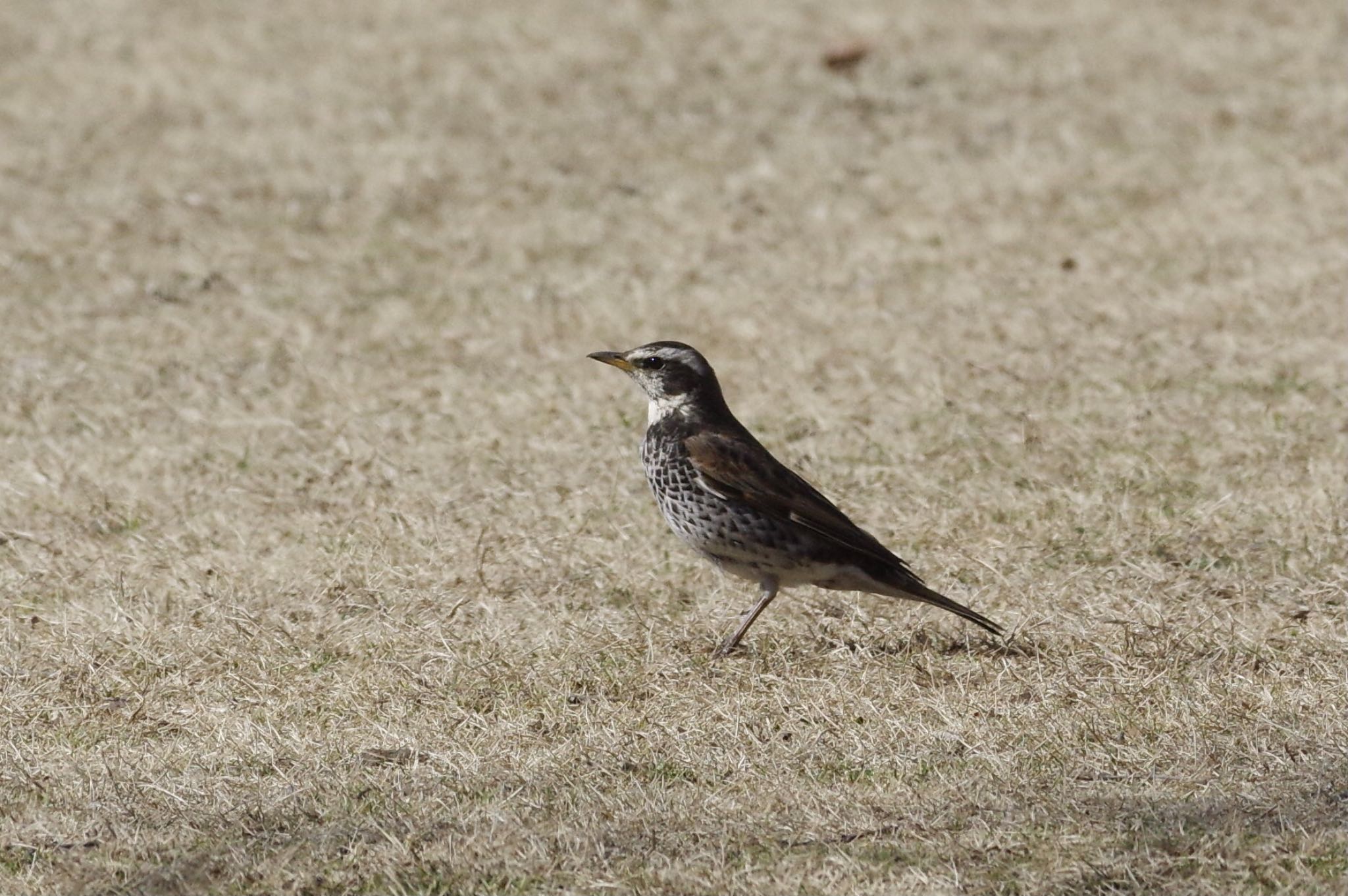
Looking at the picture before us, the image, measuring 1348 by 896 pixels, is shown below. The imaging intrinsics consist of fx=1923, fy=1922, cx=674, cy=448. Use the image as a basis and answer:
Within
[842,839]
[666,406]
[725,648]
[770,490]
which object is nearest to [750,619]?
[725,648]

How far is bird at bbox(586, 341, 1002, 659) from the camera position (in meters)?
7.22

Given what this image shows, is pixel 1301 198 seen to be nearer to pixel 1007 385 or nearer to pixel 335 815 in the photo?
pixel 1007 385

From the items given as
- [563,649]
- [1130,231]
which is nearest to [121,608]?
[563,649]

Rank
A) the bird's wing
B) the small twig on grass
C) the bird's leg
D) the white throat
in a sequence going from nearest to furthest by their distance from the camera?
the small twig on grass < the bird's wing < the bird's leg < the white throat

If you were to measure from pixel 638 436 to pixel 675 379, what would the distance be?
226 cm

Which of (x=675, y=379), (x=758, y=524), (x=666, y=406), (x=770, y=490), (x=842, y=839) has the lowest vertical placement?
(x=842, y=839)

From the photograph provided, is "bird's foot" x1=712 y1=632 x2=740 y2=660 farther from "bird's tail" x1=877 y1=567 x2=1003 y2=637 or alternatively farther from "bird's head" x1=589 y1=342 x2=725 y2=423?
"bird's head" x1=589 y1=342 x2=725 y2=423

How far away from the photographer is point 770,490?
734 cm

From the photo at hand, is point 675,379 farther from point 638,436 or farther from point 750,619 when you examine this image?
point 638,436

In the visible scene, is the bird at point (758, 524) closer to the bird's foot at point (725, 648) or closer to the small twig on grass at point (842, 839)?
the bird's foot at point (725, 648)

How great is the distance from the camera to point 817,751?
6398mm

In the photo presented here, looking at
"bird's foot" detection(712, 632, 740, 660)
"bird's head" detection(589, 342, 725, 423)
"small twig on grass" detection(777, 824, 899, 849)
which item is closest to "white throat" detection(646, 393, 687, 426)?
"bird's head" detection(589, 342, 725, 423)

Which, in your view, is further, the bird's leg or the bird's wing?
the bird's leg

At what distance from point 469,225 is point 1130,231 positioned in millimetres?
4599
